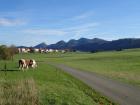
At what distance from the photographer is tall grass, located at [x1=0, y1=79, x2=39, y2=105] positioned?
1916 cm

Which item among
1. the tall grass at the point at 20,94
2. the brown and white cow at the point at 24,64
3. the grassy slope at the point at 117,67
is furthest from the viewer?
the brown and white cow at the point at 24,64

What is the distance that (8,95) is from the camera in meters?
→ 20.3

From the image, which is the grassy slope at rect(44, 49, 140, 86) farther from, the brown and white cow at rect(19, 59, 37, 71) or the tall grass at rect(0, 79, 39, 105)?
the tall grass at rect(0, 79, 39, 105)

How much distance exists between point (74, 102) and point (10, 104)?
3.73 metres

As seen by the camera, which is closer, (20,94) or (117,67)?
(20,94)

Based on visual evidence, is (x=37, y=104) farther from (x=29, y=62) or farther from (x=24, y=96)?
(x=29, y=62)

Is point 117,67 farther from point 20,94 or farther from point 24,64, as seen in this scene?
point 20,94

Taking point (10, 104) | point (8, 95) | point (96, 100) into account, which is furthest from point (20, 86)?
point (96, 100)

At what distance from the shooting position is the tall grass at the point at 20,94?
1916cm

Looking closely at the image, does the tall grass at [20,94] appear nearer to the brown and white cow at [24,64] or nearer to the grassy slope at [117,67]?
the grassy slope at [117,67]

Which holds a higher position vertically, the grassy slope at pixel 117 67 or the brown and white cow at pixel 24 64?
the brown and white cow at pixel 24 64

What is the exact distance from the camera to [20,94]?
2033cm

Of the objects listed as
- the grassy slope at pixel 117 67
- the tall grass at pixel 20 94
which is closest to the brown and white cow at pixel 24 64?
the grassy slope at pixel 117 67

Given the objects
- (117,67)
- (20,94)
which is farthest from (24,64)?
(20,94)
